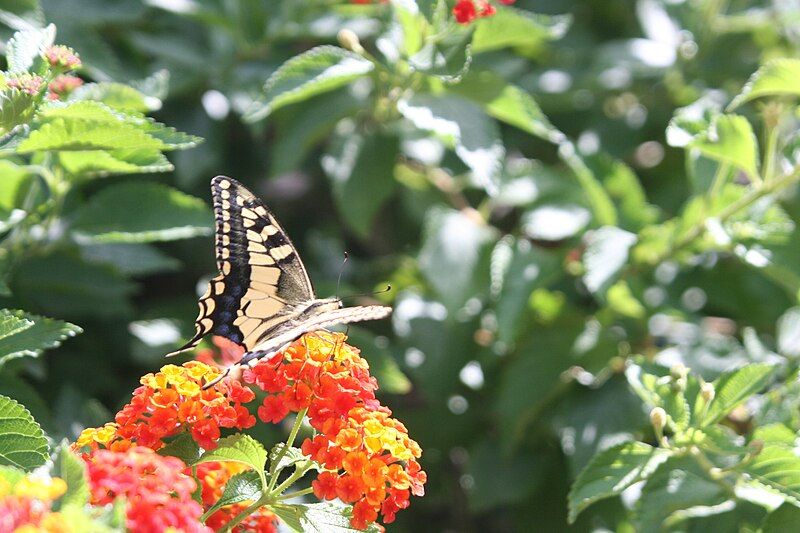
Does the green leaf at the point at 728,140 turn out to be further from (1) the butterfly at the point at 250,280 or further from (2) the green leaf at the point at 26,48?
(2) the green leaf at the point at 26,48

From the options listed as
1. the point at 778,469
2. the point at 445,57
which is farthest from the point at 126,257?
the point at 778,469

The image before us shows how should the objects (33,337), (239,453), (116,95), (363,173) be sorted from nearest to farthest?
1. (239,453)
2. (33,337)
3. (116,95)
4. (363,173)

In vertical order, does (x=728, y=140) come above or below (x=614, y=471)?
above

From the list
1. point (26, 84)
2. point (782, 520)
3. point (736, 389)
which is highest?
point (26, 84)

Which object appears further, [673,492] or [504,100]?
[504,100]

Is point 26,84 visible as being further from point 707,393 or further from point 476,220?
point 476,220

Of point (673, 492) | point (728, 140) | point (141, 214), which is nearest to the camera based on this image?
point (673, 492)

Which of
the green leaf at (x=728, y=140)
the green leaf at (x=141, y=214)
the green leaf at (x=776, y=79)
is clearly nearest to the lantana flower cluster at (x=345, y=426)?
the green leaf at (x=141, y=214)

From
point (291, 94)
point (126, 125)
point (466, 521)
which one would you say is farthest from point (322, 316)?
point (466, 521)
